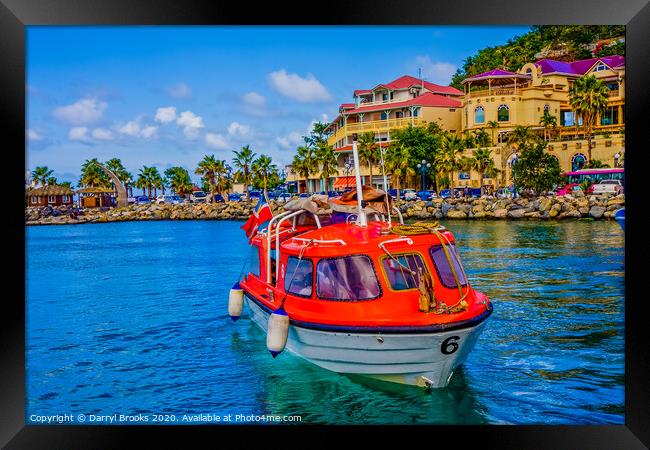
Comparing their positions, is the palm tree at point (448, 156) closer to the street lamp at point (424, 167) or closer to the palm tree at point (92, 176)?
the street lamp at point (424, 167)

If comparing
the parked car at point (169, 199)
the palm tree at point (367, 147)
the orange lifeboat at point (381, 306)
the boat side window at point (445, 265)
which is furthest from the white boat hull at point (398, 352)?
the parked car at point (169, 199)

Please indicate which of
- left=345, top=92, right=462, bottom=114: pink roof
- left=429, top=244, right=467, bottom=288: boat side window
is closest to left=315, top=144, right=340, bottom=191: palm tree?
left=345, top=92, right=462, bottom=114: pink roof

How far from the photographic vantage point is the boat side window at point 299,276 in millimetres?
10109

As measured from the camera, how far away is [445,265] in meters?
9.97

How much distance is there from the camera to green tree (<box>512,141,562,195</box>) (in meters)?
37.7

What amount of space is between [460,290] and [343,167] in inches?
1713

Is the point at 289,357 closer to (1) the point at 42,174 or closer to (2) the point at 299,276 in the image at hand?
(2) the point at 299,276

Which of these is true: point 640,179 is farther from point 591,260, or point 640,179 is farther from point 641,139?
point 591,260

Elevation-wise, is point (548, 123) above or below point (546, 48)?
below

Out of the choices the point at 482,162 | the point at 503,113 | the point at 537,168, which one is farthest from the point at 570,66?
the point at 537,168

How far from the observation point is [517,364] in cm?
1164

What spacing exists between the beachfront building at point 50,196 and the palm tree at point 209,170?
1393 centimetres

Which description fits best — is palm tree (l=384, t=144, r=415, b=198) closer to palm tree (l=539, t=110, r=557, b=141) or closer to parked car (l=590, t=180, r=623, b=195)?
palm tree (l=539, t=110, r=557, b=141)

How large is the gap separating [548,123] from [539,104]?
9.70 feet
